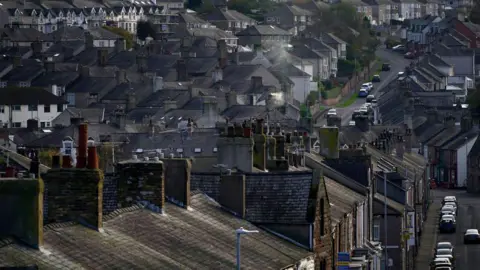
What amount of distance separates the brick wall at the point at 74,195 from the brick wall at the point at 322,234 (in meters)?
8.31

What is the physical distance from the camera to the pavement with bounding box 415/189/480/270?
80.0 m

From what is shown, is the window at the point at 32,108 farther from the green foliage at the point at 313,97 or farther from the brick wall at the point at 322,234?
the brick wall at the point at 322,234

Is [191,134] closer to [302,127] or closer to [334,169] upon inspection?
[302,127]

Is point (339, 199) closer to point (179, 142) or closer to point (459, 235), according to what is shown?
point (179, 142)

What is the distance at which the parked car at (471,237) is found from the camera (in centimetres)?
8788

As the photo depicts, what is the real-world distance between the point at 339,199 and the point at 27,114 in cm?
8790

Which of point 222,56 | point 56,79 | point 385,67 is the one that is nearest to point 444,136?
point 56,79

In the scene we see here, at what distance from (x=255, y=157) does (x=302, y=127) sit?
53599 mm

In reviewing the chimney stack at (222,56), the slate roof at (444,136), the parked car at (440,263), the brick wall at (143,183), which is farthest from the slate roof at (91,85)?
the brick wall at (143,183)

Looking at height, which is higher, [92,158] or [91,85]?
[92,158]

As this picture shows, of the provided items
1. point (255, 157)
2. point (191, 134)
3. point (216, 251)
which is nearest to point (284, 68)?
point (191, 134)

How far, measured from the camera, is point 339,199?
53.0 m

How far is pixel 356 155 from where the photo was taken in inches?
2576

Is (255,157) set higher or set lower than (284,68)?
higher
